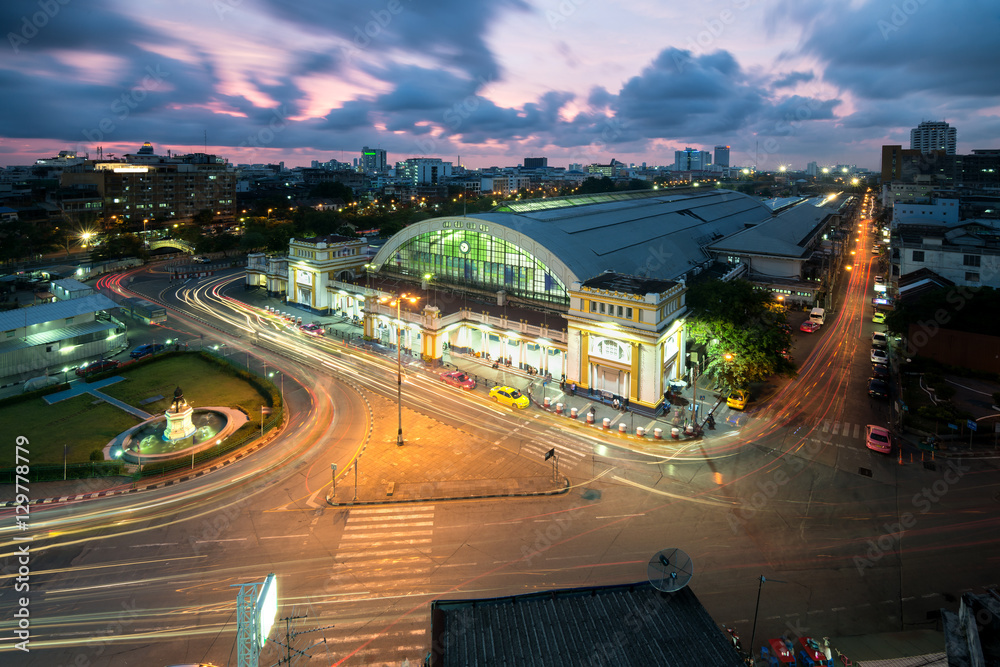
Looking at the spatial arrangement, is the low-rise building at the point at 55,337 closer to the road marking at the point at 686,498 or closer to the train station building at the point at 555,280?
the train station building at the point at 555,280

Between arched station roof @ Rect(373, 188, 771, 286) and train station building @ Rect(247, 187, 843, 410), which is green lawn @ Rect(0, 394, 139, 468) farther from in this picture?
arched station roof @ Rect(373, 188, 771, 286)

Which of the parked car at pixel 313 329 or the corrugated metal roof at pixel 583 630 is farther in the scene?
the parked car at pixel 313 329

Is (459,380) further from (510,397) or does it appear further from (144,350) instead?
(144,350)

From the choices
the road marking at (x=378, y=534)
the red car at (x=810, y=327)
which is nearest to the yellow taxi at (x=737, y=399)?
the road marking at (x=378, y=534)

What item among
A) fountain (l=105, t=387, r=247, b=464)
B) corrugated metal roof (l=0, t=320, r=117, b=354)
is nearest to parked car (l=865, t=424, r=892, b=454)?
fountain (l=105, t=387, r=247, b=464)

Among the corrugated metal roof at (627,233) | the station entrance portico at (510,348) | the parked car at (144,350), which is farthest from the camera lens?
the corrugated metal roof at (627,233)

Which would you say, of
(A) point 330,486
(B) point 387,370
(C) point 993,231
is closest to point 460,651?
(A) point 330,486
